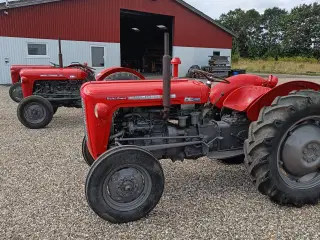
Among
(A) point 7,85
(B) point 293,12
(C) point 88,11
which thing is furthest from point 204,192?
(B) point 293,12

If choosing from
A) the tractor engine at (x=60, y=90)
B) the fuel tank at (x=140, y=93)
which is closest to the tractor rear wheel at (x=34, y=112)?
the tractor engine at (x=60, y=90)

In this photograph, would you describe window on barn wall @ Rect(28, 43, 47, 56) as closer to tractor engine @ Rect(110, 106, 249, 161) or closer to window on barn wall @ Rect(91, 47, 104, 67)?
window on barn wall @ Rect(91, 47, 104, 67)

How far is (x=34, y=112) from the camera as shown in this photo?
6.20 meters

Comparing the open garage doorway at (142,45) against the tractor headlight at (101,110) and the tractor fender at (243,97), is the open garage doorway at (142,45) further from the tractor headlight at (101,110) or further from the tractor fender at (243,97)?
the tractor headlight at (101,110)

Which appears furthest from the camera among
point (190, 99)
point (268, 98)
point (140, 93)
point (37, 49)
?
point (37, 49)

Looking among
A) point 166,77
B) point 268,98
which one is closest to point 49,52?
point 166,77

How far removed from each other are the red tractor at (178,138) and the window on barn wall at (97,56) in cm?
1305

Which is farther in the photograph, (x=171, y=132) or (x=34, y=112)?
(x=34, y=112)

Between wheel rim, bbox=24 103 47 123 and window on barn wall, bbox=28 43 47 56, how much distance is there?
8.53 meters

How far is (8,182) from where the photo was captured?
347cm

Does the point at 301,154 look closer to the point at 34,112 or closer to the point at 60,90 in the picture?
the point at 34,112

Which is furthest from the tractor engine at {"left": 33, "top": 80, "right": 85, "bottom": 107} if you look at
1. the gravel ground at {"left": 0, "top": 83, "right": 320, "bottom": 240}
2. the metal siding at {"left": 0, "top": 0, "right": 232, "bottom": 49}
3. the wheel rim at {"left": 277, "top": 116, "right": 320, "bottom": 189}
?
the metal siding at {"left": 0, "top": 0, "right": 232, "bottom": 49}

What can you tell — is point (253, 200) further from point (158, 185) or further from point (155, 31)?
point (155, 31)

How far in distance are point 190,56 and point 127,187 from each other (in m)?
17.9
